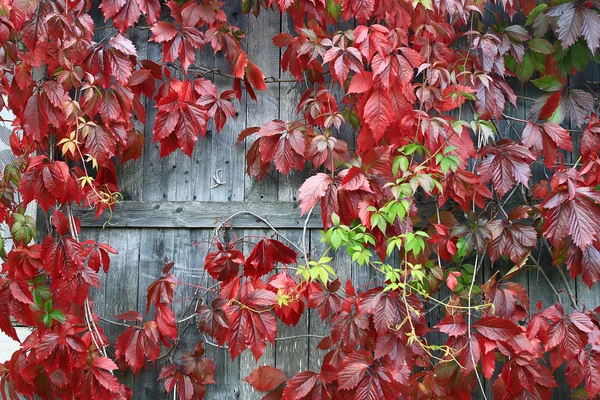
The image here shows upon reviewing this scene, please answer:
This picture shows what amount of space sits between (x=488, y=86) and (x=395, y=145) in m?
0.42

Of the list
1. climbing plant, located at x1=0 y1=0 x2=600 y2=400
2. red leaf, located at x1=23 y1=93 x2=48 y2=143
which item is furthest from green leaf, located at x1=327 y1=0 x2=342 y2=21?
red leaf, located at x1=23 y1=93 x2=48 y2=143

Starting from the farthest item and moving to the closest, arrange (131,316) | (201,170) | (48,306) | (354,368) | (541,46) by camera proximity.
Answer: (201,170) → (541,46) → (131,316) → (48,306) → (354,368)

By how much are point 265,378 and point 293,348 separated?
0.75ft

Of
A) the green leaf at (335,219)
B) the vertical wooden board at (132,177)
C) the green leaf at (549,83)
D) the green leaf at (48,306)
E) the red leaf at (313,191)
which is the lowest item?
the green leaf at (48,306)

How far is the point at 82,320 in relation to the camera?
2455mm

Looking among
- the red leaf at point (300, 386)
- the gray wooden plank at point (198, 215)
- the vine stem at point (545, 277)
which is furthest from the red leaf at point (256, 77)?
the vine stem at point (545, 277)

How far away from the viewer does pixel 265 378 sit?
2408 mm

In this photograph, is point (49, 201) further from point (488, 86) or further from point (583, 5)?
point (583, 5)

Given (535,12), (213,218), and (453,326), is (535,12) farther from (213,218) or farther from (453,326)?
(213,218)

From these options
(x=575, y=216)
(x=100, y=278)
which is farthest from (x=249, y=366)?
(x=575, y=216)

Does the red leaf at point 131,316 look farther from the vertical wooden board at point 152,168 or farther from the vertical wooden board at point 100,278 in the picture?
the vertical wooden board at point 152,168

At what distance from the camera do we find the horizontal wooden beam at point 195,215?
Result: 8.65ft

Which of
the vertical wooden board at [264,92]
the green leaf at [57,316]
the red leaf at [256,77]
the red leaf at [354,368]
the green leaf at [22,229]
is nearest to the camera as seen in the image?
the red leaf at [354,368]

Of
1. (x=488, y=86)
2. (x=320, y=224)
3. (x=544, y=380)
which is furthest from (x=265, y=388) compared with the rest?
(x=488, y=86)
